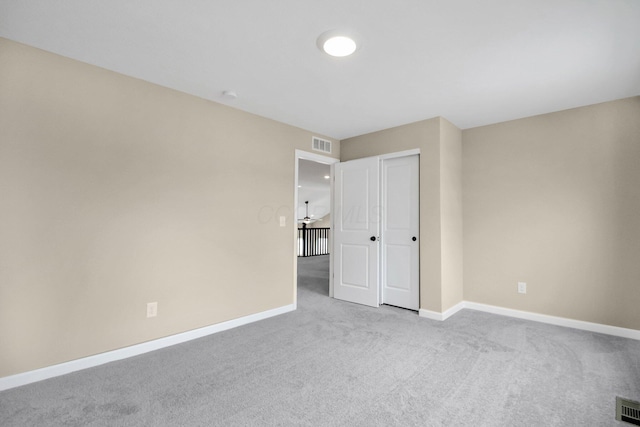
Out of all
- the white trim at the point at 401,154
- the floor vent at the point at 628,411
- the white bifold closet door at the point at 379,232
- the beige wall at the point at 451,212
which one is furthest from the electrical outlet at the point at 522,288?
the white trim at the point at 401,154

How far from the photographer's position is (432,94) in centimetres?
300

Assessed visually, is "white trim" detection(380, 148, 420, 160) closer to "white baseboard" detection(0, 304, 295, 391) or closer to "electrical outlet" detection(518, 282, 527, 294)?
"electrical outlet" detection(518, 282, 527, 294)

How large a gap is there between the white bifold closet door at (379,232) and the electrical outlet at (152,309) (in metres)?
2.50

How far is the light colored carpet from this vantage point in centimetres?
179

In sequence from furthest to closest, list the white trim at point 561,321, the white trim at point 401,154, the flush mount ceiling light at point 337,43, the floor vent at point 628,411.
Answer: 1. the white trim at point 401,154
2. the white trim at point 561,321
3. the flush mount ceiling light at point 337,43
4. the floor vent at point 628,411

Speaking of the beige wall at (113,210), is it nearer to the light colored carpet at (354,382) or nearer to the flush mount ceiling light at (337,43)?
the light colored carpet at (354,382)

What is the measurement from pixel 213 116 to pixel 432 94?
2259 mm

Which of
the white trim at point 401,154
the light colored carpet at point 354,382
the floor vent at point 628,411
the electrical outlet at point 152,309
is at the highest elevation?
the white trim at point 401,154

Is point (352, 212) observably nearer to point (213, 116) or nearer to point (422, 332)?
point (422, 332)

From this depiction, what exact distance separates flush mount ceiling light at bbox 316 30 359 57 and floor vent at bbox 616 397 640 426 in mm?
2871

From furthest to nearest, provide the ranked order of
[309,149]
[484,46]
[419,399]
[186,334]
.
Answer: [309,149]
[186,334]
[484,46]
[419,399]

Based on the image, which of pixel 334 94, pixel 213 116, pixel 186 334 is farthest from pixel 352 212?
pixel 186 334

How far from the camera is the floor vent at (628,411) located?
1.76 meters

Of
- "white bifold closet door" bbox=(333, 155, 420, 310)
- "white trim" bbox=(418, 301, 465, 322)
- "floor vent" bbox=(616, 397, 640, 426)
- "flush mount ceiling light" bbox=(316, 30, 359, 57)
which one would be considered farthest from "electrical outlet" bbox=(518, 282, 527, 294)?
"flush mount ceiling light" bbox=(316, 30, 359, 57)
